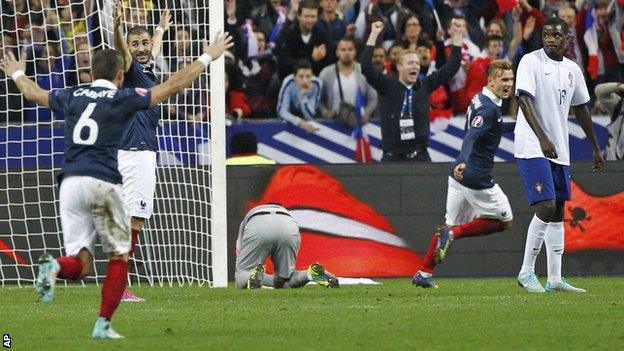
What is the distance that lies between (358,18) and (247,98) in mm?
2104

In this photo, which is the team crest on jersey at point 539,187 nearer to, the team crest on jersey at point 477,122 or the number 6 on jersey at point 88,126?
the team crest on jersey at point 477,122

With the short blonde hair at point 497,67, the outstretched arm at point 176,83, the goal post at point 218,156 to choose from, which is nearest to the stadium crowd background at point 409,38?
the goal post at point 218,156

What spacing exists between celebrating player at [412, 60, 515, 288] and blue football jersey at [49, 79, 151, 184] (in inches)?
215

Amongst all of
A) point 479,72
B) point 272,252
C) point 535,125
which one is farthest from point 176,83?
point 479,72

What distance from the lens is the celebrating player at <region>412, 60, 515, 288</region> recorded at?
1445cm

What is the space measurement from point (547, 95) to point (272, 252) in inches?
135

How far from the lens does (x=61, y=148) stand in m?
Result: 17.6

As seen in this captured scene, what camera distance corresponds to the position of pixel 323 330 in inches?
398

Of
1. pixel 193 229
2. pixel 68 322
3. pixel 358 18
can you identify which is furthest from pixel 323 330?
pixel 358 18

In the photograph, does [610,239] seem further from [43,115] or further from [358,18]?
[43,115]

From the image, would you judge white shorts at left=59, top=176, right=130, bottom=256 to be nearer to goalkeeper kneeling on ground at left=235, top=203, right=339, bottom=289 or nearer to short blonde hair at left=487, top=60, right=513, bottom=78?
goalkeeper kneeling on ground at left=235, top=203, right=339, bottom=289

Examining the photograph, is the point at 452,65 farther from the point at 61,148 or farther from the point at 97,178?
the point at 97,178

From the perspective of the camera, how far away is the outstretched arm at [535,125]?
13289mm

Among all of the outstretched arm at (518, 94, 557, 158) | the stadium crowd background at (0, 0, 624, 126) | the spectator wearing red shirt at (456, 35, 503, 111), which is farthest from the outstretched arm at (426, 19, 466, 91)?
the outstretched arm at (518, 94, 557, 158)
